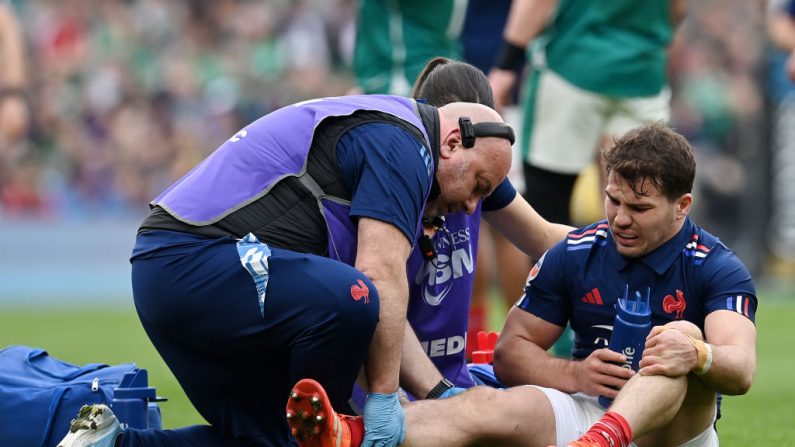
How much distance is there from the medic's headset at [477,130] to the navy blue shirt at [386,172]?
18cm

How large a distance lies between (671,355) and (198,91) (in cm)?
1440

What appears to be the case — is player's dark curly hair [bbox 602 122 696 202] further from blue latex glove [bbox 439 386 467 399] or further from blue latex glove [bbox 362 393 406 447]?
blue latex glove [bbox 362 393 406 447]

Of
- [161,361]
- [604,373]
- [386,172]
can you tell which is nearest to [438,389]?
[604,373]

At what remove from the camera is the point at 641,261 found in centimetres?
446

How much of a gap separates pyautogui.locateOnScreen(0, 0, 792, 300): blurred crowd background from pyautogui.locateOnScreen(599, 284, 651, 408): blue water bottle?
37.8ft

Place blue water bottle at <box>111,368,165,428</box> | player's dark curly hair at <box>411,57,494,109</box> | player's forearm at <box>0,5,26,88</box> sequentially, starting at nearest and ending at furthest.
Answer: blue water bottle at <box>111,368,165,428</box>, player's dark curly hair at <box>411,57,494,109</box>, player's forearm at <box>0,5,26,88</box>

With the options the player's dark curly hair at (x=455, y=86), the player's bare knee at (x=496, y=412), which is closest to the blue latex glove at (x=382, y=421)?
the player's bare knee at (x=496, y=412)

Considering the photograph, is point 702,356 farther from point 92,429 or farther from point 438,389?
point 92,429

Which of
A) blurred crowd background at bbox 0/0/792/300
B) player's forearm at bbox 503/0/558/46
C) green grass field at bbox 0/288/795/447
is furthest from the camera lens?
blurred crowd background at bbox 0/0/792/300

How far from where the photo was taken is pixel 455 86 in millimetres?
4801

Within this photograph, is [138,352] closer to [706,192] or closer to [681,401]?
[681,401]

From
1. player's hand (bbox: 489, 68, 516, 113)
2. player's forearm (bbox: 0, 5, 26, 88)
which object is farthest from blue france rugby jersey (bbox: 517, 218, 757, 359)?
player's forearm (bbox: 0, 5, 26, 88)

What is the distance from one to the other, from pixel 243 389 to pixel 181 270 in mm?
474

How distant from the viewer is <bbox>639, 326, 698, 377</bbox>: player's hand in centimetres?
401
